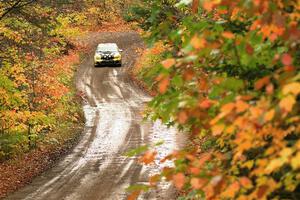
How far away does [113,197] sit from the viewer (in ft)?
41.5

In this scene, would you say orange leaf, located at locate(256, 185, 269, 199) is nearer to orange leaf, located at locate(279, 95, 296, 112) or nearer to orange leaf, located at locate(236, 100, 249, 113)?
orange leaf, located at locate(236, 100, 249, 113)

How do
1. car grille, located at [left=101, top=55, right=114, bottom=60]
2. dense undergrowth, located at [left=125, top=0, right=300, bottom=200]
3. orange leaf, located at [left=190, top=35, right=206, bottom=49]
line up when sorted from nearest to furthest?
dense undergrowth, located at [left=125, top=0, right=300, bottom=200] → orange leaf, located at [left=190, top=35, right=206, bottom=49] → car grille, located at [left=101, top=55, right=114, bottom=60]

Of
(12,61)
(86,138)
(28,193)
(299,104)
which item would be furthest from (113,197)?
(299,104)

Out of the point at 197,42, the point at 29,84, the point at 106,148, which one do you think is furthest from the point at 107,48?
the point at 197,42

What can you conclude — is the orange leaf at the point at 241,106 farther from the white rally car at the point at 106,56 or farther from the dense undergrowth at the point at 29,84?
the white rally car at the point at 106,56

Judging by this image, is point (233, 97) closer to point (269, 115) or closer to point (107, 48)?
point (269, 115)

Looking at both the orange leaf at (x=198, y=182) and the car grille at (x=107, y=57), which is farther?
the car grille at (x=107, y=57)

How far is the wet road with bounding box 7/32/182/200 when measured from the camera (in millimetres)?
13469

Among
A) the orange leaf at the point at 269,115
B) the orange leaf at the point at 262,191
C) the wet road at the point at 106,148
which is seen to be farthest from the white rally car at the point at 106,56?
the orange leaf at the point at 269,115

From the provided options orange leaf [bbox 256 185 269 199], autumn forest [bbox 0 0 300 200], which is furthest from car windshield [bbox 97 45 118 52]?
orange leaf [bbox 256 185 269 199]

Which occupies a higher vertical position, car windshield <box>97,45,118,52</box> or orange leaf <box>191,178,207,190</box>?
car windshield <box>97,45,118,52</box>

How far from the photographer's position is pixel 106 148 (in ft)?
61.9

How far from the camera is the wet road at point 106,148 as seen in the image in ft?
44.2

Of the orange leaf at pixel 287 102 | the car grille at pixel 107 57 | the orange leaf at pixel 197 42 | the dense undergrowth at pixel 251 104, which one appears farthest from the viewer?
the car grille at pixel 107 57
